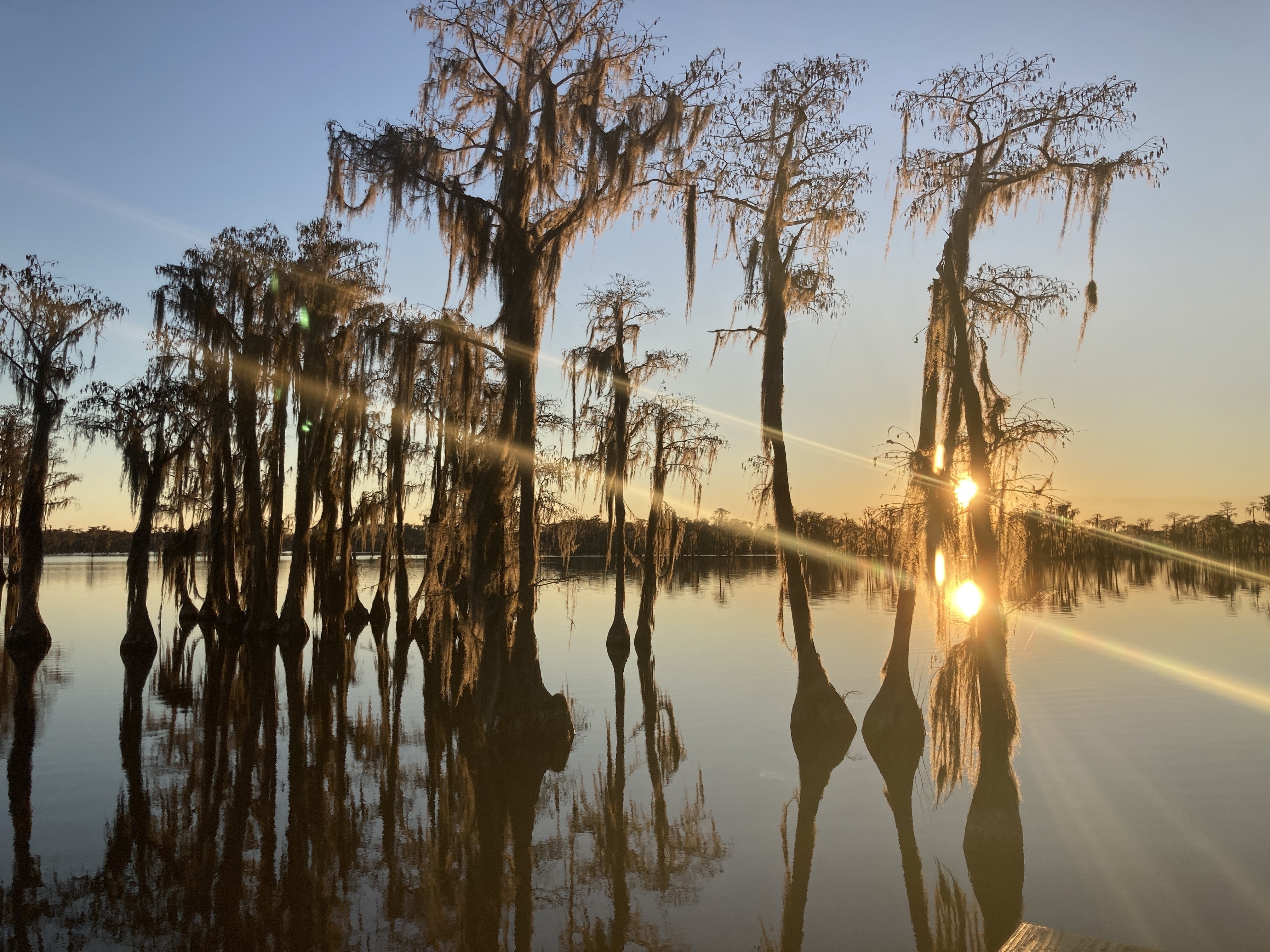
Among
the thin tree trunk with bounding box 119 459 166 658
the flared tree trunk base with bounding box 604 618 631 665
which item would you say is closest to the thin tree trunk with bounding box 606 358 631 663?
the flared tree trunk base with bounding box 604 618 631 665

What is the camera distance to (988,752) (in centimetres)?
844

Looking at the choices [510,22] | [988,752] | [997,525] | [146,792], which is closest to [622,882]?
[988,752]

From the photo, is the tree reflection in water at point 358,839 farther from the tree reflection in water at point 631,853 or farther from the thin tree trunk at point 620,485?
the thin tree trunk at point 620,485

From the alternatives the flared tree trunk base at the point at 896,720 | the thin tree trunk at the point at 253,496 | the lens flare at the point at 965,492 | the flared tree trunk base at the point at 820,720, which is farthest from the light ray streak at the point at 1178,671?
the thin tree trunk at the point at 253,496

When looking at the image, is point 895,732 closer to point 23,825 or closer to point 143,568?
point 23,825

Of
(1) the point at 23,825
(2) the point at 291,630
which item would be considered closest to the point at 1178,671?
(1) the point at 23,825

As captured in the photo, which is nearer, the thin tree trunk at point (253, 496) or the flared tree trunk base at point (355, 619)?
the thin tree trunk at point (253, 496)

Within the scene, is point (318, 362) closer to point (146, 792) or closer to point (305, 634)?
point (305, 634)

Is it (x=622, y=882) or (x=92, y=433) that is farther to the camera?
(x=92, y=433)

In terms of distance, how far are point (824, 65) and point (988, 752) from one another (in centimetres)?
1205

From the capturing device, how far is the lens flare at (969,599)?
28.6 ft

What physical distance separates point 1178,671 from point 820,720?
49.2 feet

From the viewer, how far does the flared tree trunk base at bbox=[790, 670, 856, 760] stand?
14.2 m

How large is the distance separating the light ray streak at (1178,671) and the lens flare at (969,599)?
1231 centimetres
